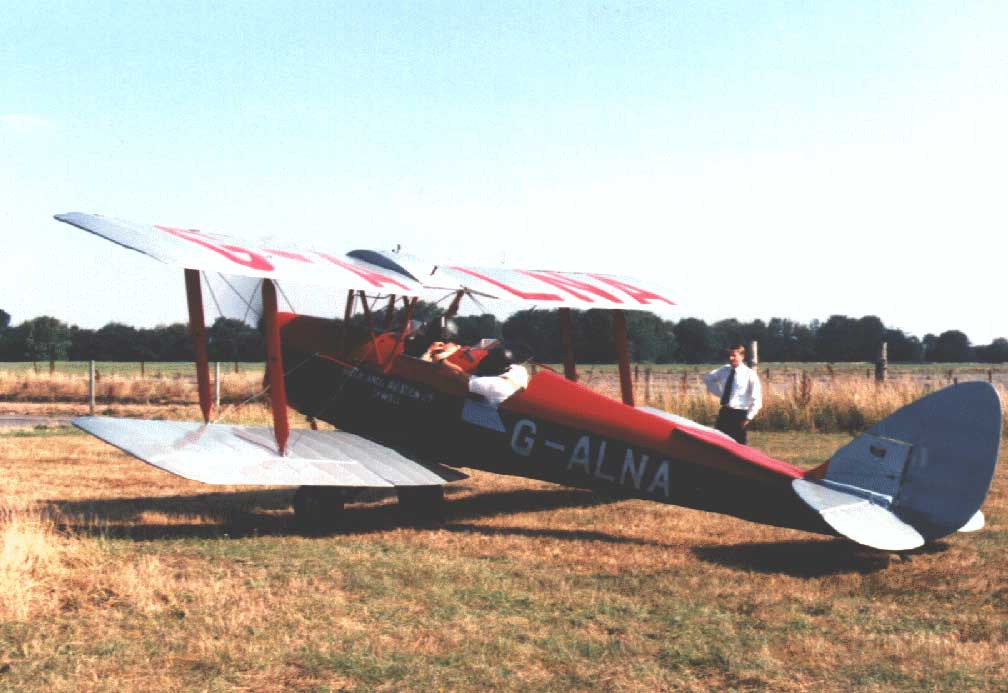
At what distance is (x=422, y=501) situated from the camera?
8734mm

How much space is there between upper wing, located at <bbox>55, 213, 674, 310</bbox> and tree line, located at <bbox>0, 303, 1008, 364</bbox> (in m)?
0.34

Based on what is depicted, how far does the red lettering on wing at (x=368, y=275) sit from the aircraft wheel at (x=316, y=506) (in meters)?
1.83

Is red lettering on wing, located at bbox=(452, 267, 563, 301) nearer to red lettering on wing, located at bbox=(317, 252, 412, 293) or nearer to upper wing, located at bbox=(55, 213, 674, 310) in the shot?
upper wing, located at bbox=(55, 213, 674, 310)

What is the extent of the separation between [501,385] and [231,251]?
2.48 m

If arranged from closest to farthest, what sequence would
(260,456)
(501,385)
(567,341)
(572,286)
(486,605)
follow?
(486,605) < (260,456) < (501,385) < (572,286) < (567,341)

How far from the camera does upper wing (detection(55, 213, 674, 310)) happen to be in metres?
6.91

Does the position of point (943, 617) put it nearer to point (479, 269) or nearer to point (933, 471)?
point (933, 471)

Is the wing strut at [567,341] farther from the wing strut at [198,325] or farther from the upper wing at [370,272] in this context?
the wing strut at [198,325]

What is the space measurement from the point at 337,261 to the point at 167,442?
2.25 m

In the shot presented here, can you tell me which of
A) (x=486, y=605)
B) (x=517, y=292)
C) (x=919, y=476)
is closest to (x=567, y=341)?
(x=517, y=292)

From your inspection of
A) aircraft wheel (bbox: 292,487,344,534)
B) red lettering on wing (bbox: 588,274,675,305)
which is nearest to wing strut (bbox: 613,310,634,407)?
red lettering on wing (bbox: 588,274,675,305)

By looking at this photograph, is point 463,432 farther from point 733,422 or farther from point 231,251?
point 733,422

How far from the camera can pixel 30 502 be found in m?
8.72

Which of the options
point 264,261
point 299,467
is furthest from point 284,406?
point 264,261
